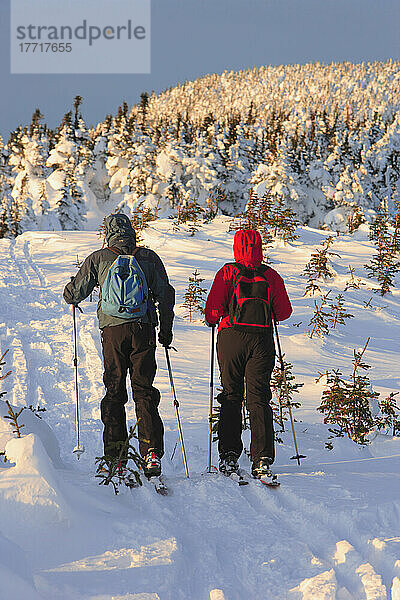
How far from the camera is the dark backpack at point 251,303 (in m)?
3.71

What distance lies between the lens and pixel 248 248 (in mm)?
3783

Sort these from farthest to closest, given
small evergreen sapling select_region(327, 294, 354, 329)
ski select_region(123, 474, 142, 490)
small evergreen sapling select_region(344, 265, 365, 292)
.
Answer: small evergreen sapling select_region(344, 265, 365, 292)
small evergreen sapling select_region(327, 294, 354, 329)
ski select_region(123, 474, 142, 490)

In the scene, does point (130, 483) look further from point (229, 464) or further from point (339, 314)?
point (339, 314)

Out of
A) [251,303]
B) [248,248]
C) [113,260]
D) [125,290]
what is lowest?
[251,303]

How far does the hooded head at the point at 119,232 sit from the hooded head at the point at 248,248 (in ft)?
2.98

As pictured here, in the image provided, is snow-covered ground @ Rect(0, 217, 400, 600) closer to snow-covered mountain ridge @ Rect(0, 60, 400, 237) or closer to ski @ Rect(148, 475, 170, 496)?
ski @ Rect(148, 475, 170, 496)

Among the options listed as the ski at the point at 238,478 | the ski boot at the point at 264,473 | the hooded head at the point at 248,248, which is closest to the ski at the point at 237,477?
the ski at the point at 238,478

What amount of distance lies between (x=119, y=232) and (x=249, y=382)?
170cm

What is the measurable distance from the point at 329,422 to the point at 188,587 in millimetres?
3777

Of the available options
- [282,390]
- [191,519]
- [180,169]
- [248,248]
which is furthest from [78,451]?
[180,169]

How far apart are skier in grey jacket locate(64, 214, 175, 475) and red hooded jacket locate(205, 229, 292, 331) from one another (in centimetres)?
41

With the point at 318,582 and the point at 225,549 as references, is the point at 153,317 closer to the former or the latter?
the point at 225,549

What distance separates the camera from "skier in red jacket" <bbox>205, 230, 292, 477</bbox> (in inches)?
147

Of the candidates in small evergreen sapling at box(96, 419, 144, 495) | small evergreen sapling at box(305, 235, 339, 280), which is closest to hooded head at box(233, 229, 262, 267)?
small evergreen sapling at box(96, 419, 144, 495)
